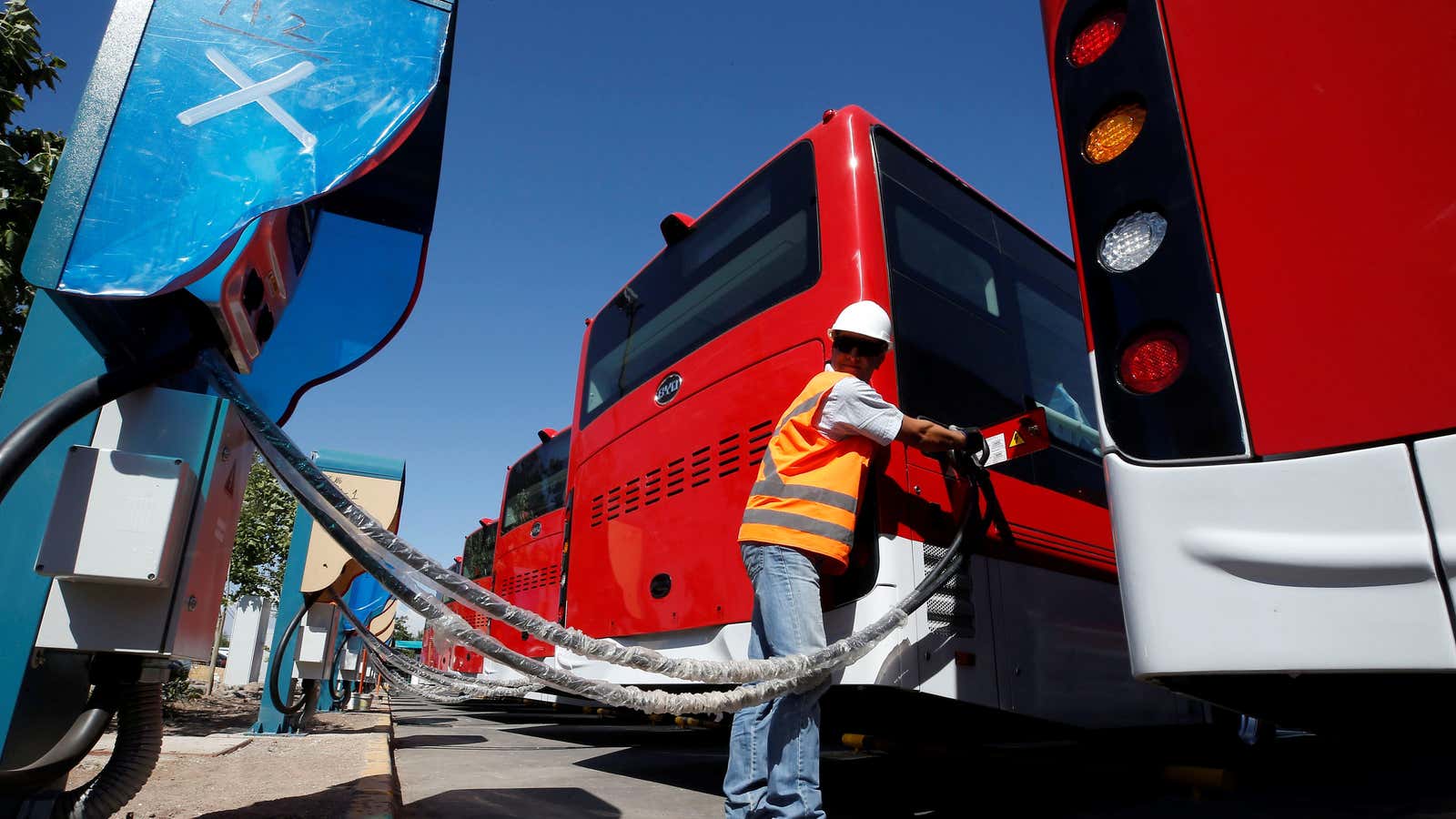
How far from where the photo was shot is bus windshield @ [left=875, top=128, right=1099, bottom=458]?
3.13m

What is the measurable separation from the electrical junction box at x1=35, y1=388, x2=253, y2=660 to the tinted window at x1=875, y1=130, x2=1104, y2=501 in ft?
7.24

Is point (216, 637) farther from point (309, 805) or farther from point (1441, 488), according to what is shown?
point (1441, 488)

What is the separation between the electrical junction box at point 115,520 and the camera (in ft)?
4.93

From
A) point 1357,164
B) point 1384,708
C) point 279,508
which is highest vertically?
point 279,508

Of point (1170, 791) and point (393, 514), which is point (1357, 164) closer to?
point (1170, 791)

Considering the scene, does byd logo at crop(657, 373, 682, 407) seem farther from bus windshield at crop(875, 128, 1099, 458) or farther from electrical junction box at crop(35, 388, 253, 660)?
electrical junction box at crop(35, 388, 253, 660)

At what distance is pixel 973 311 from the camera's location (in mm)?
3504

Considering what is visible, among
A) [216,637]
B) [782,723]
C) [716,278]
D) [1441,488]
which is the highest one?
[716,278]

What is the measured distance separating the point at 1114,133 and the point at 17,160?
20.2 ft

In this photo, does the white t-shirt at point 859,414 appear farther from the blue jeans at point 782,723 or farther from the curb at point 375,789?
the curb at point 375,789

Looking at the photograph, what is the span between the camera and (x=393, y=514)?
6.49m

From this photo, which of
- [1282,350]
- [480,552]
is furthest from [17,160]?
[480,552]

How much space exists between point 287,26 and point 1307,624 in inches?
97.5

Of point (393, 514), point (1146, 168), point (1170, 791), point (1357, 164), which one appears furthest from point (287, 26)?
point (393, 514)
